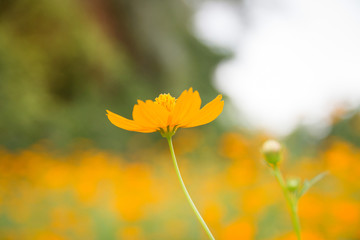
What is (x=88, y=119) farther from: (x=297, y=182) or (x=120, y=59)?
(x=297, y=182)

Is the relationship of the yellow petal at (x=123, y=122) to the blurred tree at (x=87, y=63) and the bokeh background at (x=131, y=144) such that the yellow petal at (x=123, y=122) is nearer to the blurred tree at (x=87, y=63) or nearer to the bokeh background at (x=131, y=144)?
the bokeh background at (x=131, y=144)

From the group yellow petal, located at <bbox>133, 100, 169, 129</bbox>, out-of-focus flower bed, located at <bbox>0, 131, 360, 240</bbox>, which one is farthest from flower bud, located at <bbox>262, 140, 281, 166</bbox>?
out-of-focus flower bed, located at <bbox>0, 131, 360, 240</bbox>

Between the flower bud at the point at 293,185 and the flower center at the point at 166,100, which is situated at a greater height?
the flower center at the point at 166,100

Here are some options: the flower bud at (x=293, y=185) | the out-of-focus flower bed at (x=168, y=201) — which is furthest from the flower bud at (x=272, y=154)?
the out-of-focus flower bed at (x=168, y=201)

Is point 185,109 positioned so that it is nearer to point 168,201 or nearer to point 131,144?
point 168,201

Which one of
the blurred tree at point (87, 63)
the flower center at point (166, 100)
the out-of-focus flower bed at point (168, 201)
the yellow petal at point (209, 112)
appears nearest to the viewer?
the yellow petal at point (209, 112)

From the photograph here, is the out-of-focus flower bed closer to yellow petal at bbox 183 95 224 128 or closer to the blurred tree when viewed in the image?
yellow petal at bbox 183 95 224 128
